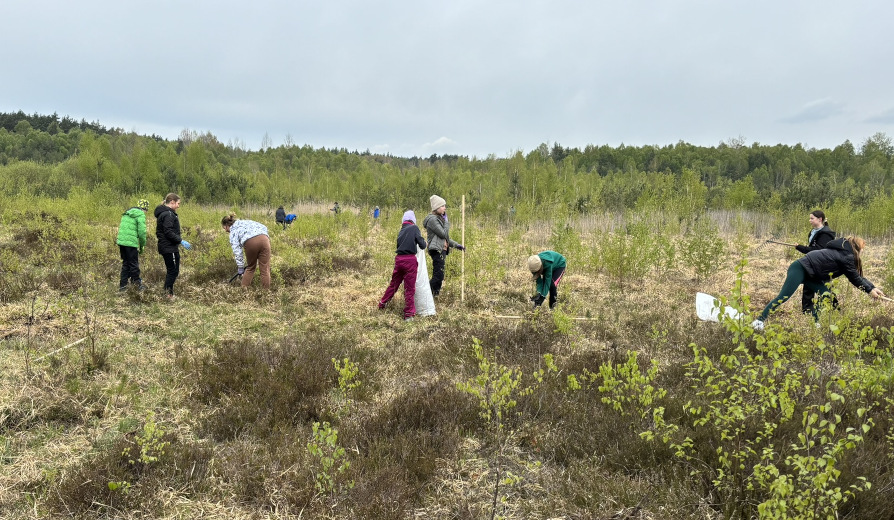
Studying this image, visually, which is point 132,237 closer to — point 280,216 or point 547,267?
point 547,267

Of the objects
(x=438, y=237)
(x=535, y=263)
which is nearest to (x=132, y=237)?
(x=438, y=237)

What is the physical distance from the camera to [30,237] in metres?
10.5

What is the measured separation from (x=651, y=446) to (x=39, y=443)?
3987mm

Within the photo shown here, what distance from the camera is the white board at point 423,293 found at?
20.0 feet

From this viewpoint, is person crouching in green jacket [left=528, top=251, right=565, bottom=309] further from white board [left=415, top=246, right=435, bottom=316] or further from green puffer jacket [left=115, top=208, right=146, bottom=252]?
green puffer jacket [left=115, top=208, right=146, bottom=252]

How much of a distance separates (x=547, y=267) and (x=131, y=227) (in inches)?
226

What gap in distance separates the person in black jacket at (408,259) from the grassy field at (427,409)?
1.25 ft

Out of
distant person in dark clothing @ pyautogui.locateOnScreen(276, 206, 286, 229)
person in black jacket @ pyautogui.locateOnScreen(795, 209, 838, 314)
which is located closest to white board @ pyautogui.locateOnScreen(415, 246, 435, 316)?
person in black jacket @ pyautogui.locateOnScreen(795, 209, 838, 314)

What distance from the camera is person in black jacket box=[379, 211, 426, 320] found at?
580cm

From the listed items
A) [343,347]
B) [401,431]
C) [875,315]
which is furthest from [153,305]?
[875,315]

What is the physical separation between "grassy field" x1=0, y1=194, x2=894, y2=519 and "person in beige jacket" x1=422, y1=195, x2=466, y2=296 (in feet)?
1.38

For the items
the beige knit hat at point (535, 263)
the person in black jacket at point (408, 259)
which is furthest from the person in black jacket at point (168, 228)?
the beige knit hat at point (535, 263)

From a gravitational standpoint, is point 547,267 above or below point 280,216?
below

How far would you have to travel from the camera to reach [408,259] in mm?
5832
